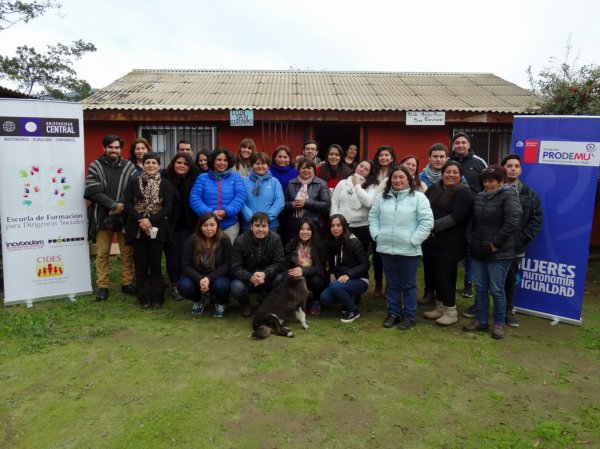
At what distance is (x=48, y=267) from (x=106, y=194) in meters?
1.12

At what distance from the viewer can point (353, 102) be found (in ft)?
31.3

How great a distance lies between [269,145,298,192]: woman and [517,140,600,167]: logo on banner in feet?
8.55

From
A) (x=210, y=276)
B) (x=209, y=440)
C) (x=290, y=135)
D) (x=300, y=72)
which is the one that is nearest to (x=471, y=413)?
(x=209, y=440)

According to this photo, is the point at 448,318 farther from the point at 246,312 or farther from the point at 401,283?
the point at 246,312

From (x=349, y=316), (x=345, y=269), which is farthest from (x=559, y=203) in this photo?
(x=349, y=316)

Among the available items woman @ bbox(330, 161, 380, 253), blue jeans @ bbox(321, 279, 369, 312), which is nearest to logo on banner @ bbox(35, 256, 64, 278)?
blue jeans @ bbox(321, 279, 369, 312)

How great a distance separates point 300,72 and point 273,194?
917 cm

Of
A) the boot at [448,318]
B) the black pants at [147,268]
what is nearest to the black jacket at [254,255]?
the black pants at [147,268]

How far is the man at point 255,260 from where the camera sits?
193 inches

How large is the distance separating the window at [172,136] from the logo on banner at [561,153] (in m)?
6.04

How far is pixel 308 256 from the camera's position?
4988 mm

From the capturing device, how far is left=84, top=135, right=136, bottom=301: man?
536 cm

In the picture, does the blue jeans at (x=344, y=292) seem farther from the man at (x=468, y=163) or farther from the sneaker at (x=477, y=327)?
the man at (x=468, y=163)

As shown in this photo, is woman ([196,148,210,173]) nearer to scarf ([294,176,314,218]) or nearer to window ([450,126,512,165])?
scarf ([294,176,314,218])
